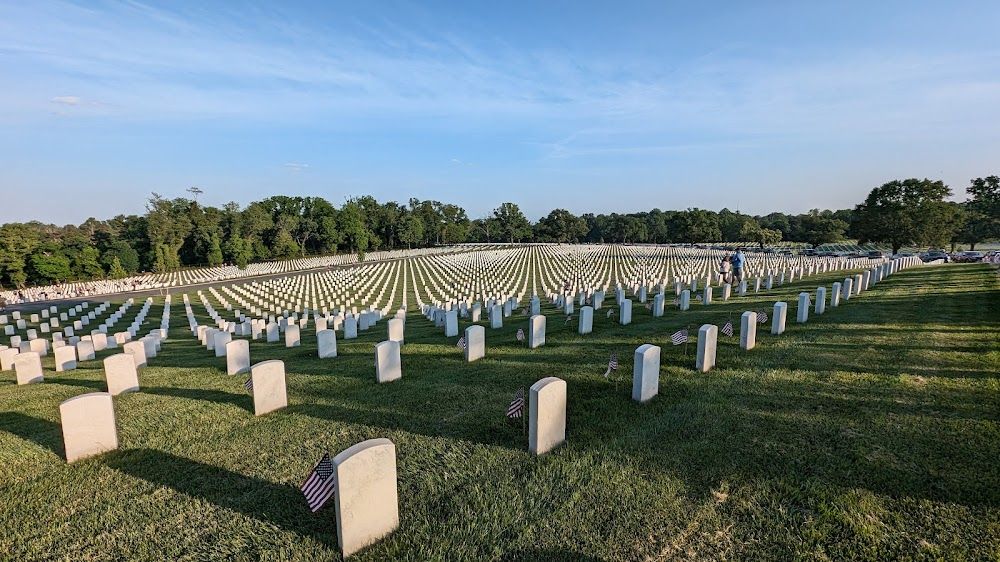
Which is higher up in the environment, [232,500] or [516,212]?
[516,212]

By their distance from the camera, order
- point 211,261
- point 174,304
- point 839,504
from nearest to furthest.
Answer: point 839,504
point 174,304
point 211,261

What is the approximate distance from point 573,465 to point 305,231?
86740mm

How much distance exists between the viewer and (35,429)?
5.51 m

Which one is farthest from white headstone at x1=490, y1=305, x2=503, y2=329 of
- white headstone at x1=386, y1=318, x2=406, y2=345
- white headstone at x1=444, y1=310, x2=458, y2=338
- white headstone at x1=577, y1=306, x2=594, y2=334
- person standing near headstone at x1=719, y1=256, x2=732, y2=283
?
person standing near headstone at x1=719, y1=256, x2=732, y2=283

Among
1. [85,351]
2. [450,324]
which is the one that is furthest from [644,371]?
[85,351]

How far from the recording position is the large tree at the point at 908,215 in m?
51.0

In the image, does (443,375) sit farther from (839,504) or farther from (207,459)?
(839,504)

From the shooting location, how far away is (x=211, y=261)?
59.9 m

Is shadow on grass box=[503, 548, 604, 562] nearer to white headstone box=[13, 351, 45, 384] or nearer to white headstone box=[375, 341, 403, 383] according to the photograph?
white headstone box=[375, 341, 403, 383]

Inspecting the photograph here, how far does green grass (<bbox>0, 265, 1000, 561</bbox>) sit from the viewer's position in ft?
10.7

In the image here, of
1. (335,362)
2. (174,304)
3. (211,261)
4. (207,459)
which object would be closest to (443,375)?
(335,362)

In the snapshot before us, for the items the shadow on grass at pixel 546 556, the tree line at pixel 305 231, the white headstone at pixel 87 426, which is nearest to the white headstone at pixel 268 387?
the white headstone at pixel 87 426

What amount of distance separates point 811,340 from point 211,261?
68.9 meters

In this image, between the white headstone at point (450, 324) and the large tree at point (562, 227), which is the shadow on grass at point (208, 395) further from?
the large tree at point (562, 227)
